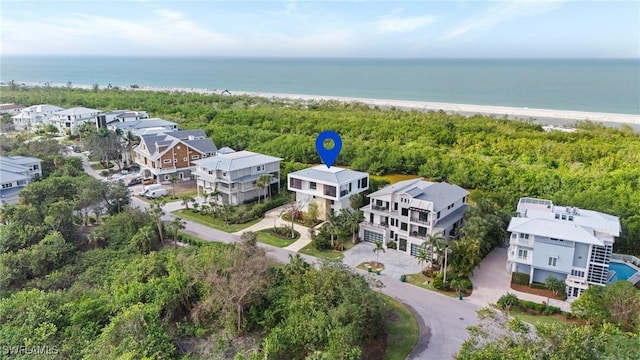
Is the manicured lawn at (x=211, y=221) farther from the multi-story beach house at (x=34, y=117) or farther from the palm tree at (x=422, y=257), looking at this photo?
the multi-story beach house at (x=34, y=117)

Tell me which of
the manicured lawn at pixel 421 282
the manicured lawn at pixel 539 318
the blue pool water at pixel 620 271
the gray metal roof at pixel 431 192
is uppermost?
the gray metal roof at pixel 431 192

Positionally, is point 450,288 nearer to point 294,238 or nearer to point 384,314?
point 384,314

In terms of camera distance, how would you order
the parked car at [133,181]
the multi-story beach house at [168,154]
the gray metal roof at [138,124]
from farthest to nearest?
the gray metal roof at [138,124], the parked car at [133,181], the multi-story beach house at [168,154]

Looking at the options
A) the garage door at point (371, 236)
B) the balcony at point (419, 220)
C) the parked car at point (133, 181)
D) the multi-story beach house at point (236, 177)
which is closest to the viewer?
the balcony at point (419, 220)

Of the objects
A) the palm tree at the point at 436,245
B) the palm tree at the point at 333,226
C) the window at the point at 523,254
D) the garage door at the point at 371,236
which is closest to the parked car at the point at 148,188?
the palm tree at the point at 333,226

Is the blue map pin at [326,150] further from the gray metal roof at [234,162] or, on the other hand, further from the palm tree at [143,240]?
the palm tree at [143,240]

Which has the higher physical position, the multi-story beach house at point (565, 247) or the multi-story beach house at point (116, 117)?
the multi-story beach house at point (116, 117)

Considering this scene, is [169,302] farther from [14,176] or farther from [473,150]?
[473,150]

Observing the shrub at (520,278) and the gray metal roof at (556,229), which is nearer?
the gray metal roof at (556,229)
